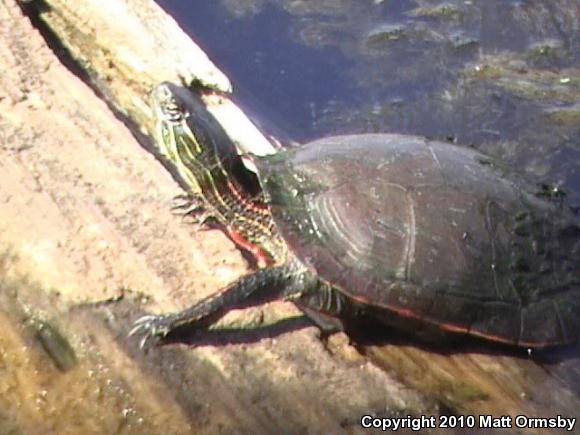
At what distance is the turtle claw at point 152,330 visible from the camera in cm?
295

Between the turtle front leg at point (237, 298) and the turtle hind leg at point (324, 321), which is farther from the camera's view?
the turtle hind leg at point (324, 321)

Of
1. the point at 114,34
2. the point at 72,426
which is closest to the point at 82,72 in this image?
the point at 114,34

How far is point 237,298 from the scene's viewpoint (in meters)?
3.08

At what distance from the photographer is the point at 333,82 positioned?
5.22 metres

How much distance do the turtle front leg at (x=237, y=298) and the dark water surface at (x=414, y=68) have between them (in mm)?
1767

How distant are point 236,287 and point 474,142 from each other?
2.16 m

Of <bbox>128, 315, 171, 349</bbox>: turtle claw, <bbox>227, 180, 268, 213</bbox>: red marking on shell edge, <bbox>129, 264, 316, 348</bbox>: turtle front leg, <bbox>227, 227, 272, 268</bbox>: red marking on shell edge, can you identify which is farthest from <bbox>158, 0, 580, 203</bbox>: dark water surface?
<bbox>128, 315, 171, 349</bbox>: turtle claw

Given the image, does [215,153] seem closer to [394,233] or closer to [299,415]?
[394,233]

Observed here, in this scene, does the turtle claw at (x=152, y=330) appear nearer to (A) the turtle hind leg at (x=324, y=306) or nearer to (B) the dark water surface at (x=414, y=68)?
(A) the turtle hind leg at (x=324, y=306)

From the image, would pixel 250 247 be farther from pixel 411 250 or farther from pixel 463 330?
pixel 463 330

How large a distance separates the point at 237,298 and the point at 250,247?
0.34 metres

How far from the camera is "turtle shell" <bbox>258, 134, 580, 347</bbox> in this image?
308 cm
